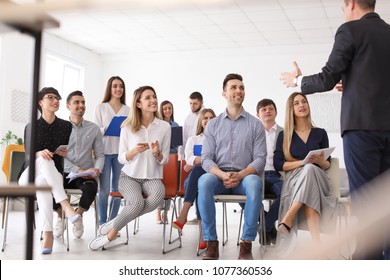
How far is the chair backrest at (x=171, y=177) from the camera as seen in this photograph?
332 centimetres

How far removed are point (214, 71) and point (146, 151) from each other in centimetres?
555

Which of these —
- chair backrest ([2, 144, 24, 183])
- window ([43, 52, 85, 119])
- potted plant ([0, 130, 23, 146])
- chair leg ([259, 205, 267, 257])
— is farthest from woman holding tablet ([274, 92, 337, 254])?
window ([43, 52, 85, 119])

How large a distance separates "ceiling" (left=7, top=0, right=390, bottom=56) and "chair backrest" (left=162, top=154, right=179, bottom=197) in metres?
3.12

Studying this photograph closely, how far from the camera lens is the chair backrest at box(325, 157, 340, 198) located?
3.07 metres

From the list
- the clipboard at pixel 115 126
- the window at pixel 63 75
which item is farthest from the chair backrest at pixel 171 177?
the window at pixel 63 75

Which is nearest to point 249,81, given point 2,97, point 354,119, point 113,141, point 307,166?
point 2,97

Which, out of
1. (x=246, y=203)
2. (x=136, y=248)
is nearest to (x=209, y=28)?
(x=136, y=248)

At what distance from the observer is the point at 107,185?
379 centimetres

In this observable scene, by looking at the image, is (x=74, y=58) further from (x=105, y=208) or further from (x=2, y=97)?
(x=105, y=208)

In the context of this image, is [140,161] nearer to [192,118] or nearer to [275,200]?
[275,200]

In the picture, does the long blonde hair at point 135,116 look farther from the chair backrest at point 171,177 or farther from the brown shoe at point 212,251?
the brown shoe at point 212,251

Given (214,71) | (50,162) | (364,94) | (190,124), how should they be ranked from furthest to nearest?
(214,71) < (190,124) < (50,162) < (364,94)
